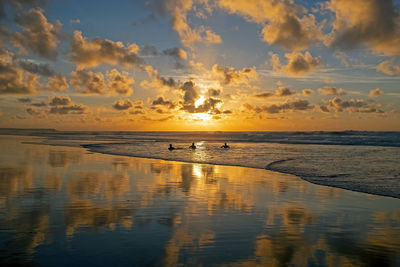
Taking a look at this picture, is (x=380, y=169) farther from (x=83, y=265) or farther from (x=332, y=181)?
(x=83, y=265)

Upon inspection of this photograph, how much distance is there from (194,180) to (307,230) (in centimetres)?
884

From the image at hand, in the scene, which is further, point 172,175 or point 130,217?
point 172,175

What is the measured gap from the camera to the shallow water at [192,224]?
6820 mm

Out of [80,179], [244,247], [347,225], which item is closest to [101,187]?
[80,179]

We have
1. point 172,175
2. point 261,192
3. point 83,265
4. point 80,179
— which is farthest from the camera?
point 172,175

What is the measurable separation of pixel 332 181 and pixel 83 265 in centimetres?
1397

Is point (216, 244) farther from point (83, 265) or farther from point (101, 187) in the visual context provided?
point (101, 187)

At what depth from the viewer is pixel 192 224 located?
9.05 meters

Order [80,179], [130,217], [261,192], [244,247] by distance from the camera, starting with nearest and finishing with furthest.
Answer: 1. [244,247]
2. [130,217]
3. [261,192]
4. [80,179]

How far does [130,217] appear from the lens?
965cm

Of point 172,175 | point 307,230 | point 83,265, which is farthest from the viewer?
point 172,175

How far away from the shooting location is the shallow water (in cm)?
682

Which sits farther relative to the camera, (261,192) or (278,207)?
(261,192)

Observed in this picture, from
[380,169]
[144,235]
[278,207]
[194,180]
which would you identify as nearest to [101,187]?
[194,180]
